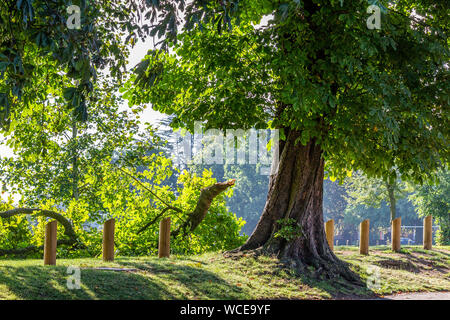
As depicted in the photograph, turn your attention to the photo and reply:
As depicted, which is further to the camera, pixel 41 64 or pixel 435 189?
pixel 435 189

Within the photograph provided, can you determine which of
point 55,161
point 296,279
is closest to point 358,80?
point 296,279

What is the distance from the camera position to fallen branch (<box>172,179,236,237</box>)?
15344 mm

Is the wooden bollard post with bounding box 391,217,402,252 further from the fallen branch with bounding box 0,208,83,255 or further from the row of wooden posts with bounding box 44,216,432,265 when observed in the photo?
the fallen branch with bounding box 0,208,83,255

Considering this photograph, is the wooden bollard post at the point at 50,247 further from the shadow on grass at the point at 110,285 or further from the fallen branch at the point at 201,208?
the fallen branch at the point at 201,208

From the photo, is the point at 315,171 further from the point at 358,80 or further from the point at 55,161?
the point at 55,161

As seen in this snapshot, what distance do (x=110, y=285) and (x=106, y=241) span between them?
304cm

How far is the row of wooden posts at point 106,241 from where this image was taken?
10430 mm

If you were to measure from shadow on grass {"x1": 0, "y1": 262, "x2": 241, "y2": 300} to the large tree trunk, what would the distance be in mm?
2468

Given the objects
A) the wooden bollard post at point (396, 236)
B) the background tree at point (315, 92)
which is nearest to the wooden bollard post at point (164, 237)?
the background tree at point (315, 92)
